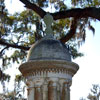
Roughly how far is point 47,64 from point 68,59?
816 mm

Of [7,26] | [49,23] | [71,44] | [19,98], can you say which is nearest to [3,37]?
[7,26]

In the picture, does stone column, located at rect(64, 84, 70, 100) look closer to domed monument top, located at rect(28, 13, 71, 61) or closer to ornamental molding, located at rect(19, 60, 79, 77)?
ornamental molding, located at rect(19, 60, 79, 77)

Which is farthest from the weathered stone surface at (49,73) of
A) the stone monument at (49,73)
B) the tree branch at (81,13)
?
the tree branch at (81,13)

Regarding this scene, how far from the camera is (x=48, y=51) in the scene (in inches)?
398

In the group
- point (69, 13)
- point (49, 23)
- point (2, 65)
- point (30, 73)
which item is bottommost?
point (30, 73)

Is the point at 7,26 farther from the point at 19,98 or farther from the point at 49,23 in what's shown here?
the point at 19,98

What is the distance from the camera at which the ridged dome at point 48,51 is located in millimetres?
10016

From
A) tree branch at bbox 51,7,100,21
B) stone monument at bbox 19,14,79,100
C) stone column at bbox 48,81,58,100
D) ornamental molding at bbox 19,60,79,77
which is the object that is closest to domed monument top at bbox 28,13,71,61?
stone monument at bbox 19,14,79,100

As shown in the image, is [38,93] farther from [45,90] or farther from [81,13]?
[81,13]

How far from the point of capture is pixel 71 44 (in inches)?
937

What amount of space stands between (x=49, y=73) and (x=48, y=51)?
717 mm

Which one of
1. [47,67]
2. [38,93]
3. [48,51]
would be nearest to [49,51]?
[48,51]

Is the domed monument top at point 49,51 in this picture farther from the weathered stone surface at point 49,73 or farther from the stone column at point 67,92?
the stone column at point 67,92

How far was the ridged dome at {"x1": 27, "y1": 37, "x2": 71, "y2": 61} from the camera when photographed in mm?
10016
